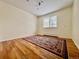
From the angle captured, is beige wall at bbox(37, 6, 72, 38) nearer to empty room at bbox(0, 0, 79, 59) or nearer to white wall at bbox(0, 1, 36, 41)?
empty room at bbox(0, 0, 79, 59)

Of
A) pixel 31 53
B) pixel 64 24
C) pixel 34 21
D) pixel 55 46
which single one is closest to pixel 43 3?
pixel 64 24

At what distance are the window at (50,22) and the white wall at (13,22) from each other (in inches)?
52.7

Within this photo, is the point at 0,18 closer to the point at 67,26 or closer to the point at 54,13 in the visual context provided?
the point at 54,13

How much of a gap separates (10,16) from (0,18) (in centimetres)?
77

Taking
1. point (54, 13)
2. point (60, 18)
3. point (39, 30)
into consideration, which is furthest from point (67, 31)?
point (39, 30)

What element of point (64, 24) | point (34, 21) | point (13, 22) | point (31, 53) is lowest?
point (31, 53)

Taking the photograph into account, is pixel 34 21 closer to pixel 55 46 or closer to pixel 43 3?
pixel 43 3

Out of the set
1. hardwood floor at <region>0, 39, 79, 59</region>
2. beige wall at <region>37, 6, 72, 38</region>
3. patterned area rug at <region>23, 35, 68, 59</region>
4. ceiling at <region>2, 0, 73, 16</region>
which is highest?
ceiling at <region>2, 0, 73, 16</region>

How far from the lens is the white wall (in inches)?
195

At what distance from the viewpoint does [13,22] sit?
5.58m

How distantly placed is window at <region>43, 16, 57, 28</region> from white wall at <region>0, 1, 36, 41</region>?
52.7 inches

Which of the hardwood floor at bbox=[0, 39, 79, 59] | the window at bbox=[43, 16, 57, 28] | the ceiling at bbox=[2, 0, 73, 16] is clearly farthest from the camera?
the window at bbox=[43, 16, 57, 28]

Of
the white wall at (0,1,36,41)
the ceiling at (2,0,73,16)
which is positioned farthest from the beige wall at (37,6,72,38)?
the white wall at (0,1,36,41)

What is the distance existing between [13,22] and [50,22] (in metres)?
→ 3.08
